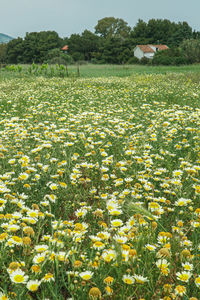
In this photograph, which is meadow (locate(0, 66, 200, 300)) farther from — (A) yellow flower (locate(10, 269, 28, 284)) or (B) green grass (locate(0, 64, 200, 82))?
(B) green grass (locate(0, 64, 200, 82))

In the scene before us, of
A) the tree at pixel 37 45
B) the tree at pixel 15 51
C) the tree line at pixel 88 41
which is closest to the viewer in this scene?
the tree line at pixel 88 41

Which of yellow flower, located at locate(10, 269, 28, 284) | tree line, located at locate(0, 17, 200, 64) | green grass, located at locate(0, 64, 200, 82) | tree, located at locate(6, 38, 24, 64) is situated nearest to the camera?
yellow flower, located at locate(10, 269, 28, 284)

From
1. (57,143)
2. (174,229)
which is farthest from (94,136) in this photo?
(174,229)

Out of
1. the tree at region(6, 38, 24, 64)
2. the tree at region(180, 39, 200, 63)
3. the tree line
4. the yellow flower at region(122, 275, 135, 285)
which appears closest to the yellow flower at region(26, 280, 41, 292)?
the yellow flower at region(122, 275, 135, 285)

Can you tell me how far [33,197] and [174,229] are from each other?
1259 millimetres

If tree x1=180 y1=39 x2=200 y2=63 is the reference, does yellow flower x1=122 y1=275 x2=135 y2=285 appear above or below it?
below

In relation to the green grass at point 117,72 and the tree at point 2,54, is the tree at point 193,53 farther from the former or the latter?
the tree at point 2,54

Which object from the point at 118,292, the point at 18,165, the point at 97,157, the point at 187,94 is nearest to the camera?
the point at 118,292

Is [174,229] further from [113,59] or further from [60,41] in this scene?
[60,41]

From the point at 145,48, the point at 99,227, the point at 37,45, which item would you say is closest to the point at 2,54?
the point at 37,45

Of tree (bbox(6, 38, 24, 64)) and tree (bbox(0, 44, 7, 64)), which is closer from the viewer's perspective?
tree (bbox(6, 38, 24, 64))

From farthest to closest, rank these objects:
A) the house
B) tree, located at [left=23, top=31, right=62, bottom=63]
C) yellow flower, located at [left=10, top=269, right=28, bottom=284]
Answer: the house
tree, located at [left=23, top=31, right=62, bottom=63]
yellow flower, located at [left=10, top=269, right=28, bottom=284]

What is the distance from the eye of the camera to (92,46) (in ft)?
201

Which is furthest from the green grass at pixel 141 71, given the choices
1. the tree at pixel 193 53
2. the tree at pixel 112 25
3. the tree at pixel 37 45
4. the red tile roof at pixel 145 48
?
the tree at pixel 112 25
